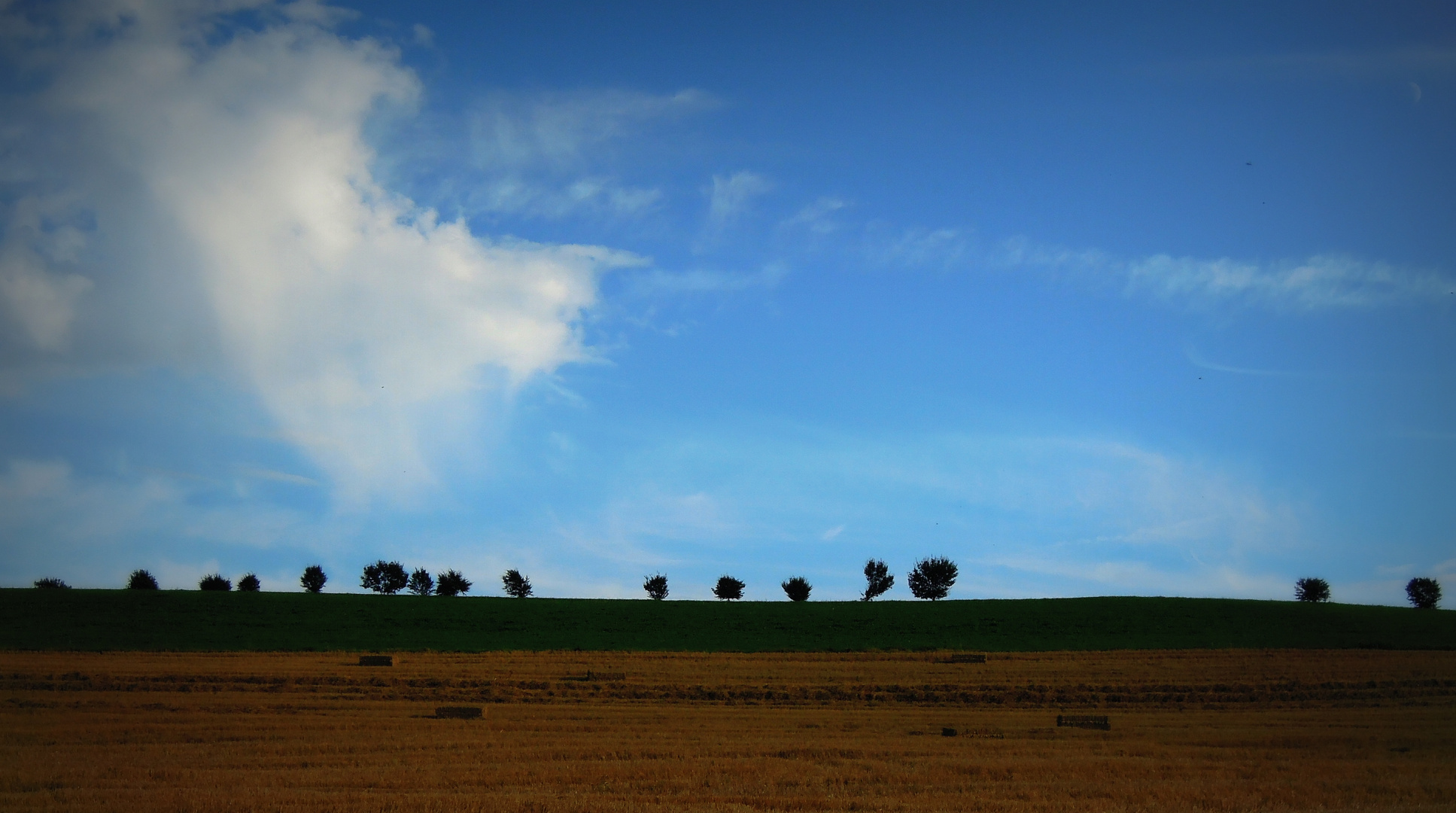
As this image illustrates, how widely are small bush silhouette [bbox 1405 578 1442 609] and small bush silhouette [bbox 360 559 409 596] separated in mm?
122743

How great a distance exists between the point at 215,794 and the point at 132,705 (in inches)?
669

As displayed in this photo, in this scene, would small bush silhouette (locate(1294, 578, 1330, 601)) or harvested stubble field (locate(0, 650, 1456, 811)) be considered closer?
harvested stubble field (locate(0, 650, 1456, 811))

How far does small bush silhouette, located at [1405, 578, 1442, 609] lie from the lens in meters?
109

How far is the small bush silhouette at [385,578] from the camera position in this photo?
121438 millimetres

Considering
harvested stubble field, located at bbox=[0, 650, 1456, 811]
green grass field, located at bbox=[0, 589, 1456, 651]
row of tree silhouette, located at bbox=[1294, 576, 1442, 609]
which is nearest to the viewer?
harvested stubble field, located at bbox=[0, 650, 1456, 811]

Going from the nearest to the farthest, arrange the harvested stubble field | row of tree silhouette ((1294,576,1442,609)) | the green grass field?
1. the harvested stubble field
2. the green grass field
3. row of tree silhouette ((1294,576,1442,609))

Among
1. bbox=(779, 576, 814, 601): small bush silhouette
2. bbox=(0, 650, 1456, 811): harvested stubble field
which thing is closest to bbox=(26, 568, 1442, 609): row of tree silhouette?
bbox=(779, 576, 814, 601): small bush silhouette

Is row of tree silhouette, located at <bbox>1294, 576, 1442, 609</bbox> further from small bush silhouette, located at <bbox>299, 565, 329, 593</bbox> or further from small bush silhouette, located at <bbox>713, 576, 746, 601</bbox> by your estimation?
small bush silhouette, located at <bbox>299, 565, 329, 593</bbox>

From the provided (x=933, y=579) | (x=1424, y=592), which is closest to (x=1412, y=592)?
(x=1424, y=592)

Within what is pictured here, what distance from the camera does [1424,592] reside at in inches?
4358

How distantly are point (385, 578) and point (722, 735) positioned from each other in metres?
105

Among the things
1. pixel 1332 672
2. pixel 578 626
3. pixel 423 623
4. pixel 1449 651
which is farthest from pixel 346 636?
pixel 1449 651

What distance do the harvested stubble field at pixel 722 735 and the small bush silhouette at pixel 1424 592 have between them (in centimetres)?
7750

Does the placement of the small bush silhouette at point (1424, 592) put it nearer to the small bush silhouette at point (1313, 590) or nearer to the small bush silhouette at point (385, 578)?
the small bush silhouette at point (1313, 590)
